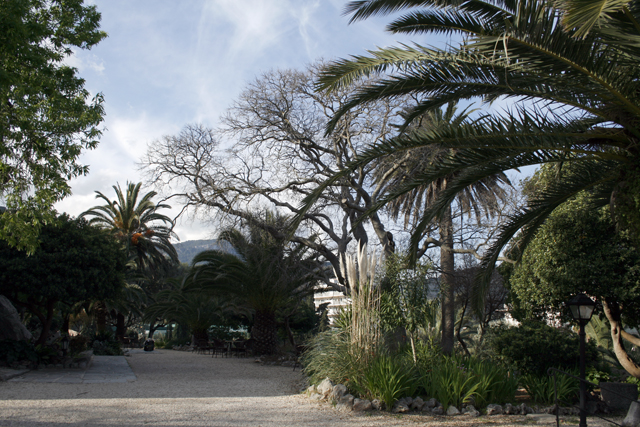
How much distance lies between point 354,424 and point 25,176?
8441mm

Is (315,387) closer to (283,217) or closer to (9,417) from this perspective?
(9,417)

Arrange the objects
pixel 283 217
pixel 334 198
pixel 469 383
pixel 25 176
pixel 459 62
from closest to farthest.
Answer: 1. pixel 459 62
2. pixel 469 383
3. pixel 25 176
4. pixel 334 198
5. pixel 283 217

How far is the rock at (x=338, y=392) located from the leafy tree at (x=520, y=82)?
12.0 feet

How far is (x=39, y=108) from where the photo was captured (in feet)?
28.7

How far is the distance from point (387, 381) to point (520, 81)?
5081 millimetres

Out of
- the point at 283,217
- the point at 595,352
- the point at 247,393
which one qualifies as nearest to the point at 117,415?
the point at 247,393

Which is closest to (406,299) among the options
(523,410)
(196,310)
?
(523,410)

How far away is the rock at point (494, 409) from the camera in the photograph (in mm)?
7375

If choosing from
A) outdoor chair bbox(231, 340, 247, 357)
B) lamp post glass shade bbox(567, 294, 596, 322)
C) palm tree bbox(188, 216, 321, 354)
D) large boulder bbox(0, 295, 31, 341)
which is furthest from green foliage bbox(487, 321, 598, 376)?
large boulder bbox(0, 295, 31, 341)

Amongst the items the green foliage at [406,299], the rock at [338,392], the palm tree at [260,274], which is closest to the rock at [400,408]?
the rock at [338,392]

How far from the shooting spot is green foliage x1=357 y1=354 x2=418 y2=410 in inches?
293

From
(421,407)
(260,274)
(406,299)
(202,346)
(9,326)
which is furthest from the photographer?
(202,346)

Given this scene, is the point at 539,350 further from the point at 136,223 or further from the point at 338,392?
the point at 136,223

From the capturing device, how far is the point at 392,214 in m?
19.5
